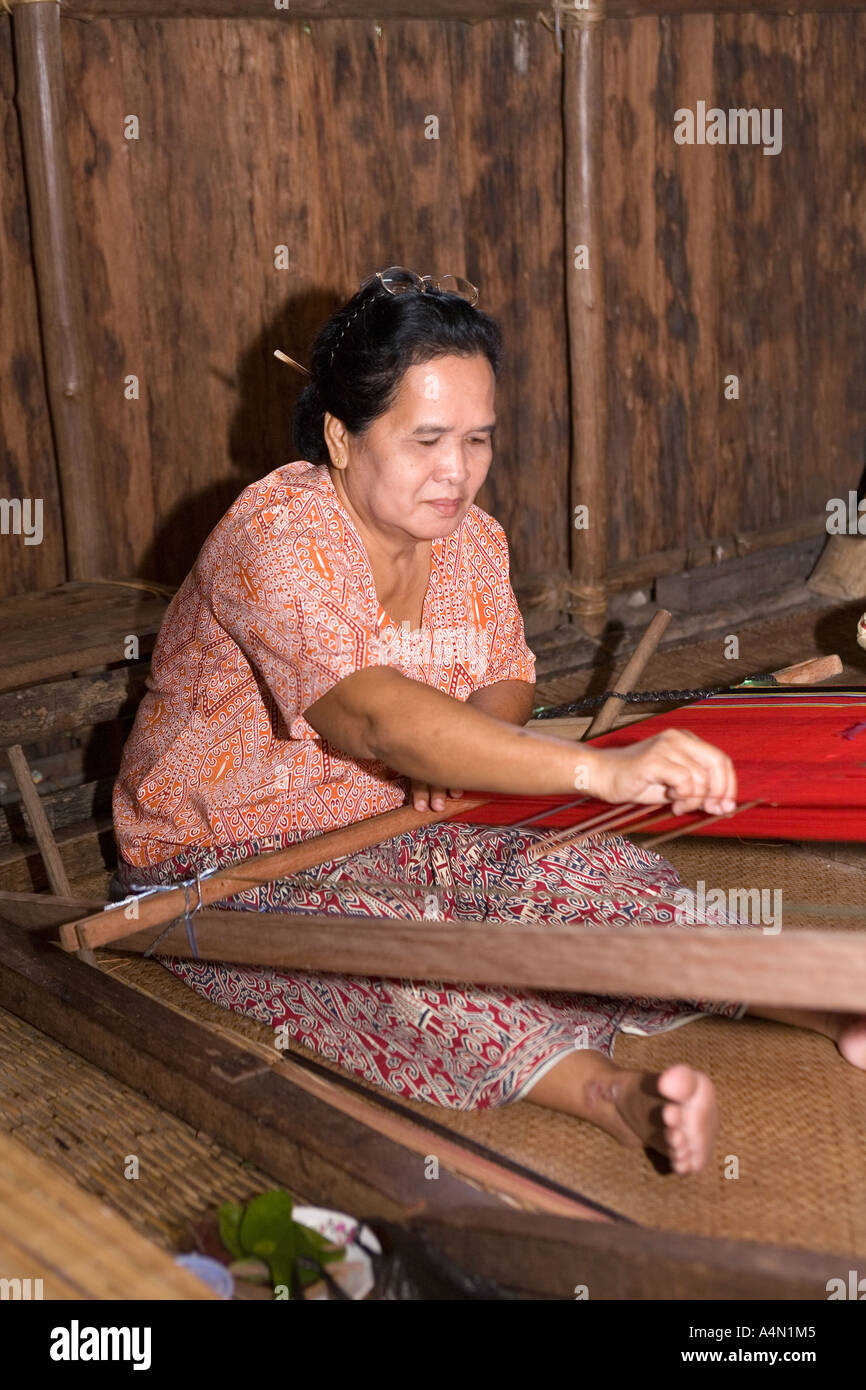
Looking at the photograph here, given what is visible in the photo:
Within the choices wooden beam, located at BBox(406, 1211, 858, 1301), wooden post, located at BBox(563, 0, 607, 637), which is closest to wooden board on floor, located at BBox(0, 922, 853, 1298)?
wooden beam, located at BBox(406, 1211, 858, 1301)

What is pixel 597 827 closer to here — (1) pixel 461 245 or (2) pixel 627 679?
(2) pixel 627 679

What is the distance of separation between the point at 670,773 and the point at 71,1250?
3.08ft

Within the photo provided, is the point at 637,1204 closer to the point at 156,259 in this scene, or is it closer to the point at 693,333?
the point at 156,259

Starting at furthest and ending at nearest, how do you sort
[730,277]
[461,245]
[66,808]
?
[730,277] < [461,245] < [66,808]

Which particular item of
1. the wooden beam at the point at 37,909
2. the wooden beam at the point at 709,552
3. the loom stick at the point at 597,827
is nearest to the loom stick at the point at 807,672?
the loom stick at the point at 597,827

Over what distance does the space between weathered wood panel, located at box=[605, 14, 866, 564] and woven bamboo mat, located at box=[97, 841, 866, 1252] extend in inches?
103

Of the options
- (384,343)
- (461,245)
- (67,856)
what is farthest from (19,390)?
(384,343)

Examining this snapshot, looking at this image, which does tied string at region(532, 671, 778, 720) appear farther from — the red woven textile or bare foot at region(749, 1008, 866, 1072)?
bare foot at region(749, 1008, 866, 1072)

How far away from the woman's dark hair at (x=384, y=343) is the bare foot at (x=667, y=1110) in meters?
1.04

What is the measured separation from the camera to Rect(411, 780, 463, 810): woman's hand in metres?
2.35

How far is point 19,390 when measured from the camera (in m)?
3.55

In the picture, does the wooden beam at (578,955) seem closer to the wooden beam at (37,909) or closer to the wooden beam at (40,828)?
the wooden beam at (37,909)

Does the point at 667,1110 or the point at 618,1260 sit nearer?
the point at 618,1260
